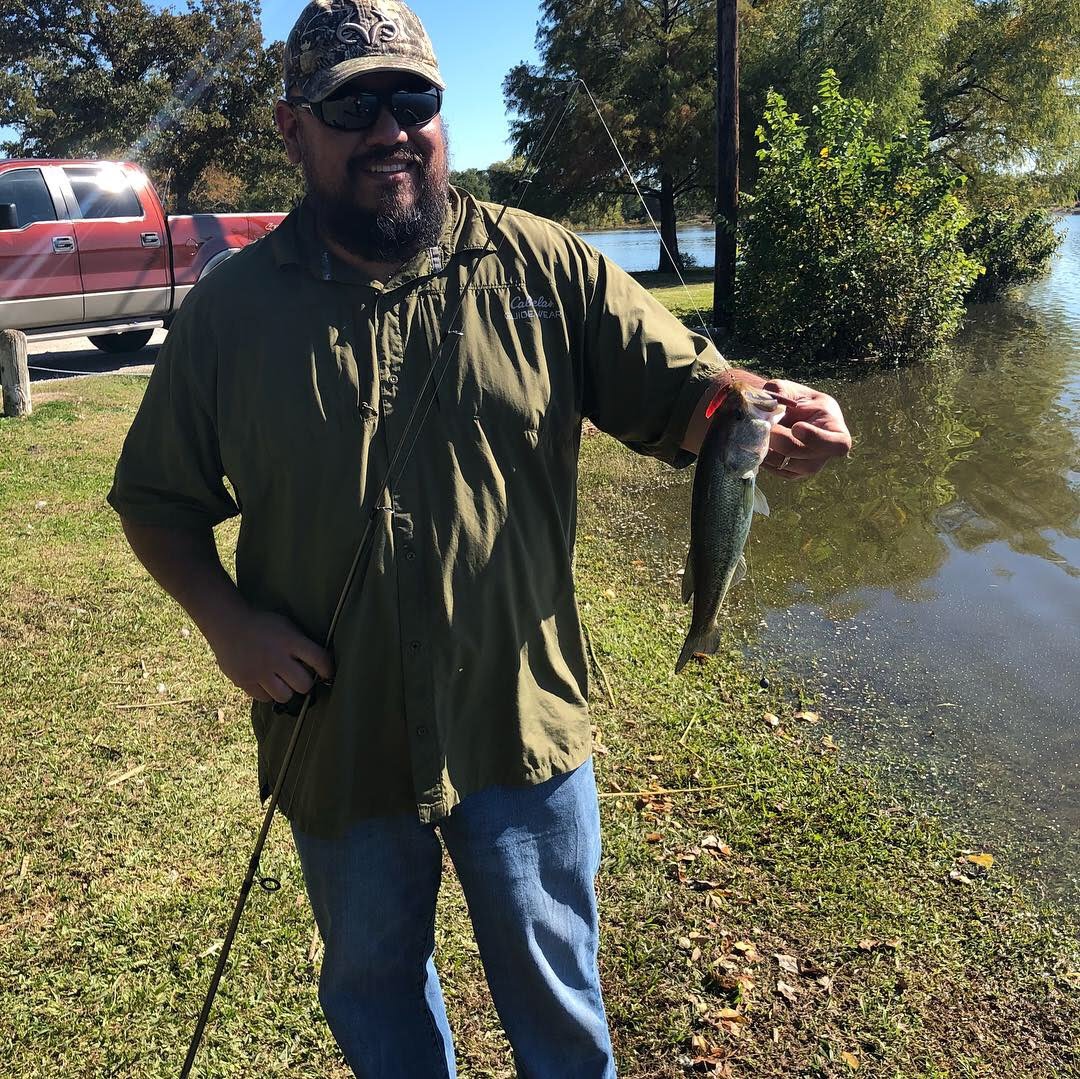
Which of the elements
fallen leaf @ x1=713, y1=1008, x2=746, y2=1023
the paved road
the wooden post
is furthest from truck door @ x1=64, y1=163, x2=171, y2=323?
fallen leaf @ x1=713, y1=1008, x2=746, y2=1023

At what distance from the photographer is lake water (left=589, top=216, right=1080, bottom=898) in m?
4.34

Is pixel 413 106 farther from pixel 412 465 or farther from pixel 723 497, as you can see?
pixel 723 497

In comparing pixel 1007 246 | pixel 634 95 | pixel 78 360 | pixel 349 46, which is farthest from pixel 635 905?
pixel 634 95

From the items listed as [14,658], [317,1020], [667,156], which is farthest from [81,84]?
[317,1020]

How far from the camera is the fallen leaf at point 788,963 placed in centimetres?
314

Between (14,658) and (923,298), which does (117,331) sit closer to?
(14,658)

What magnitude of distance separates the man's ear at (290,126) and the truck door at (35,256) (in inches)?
433

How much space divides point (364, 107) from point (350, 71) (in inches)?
2.9

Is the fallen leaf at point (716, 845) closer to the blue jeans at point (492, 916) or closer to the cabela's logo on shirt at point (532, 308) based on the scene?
the blue jeans at point (492, 916)

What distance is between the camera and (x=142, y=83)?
124 feet

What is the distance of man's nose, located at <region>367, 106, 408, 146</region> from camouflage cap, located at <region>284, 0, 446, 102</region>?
3.5 inches

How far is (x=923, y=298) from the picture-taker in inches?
509

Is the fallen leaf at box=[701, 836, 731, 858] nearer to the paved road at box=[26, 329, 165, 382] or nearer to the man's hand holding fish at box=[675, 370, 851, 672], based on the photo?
the man's hand holding fish at box=[675, 370, 851, 672]

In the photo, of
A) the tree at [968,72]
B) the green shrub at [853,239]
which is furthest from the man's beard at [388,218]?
the tree at [968,72]
